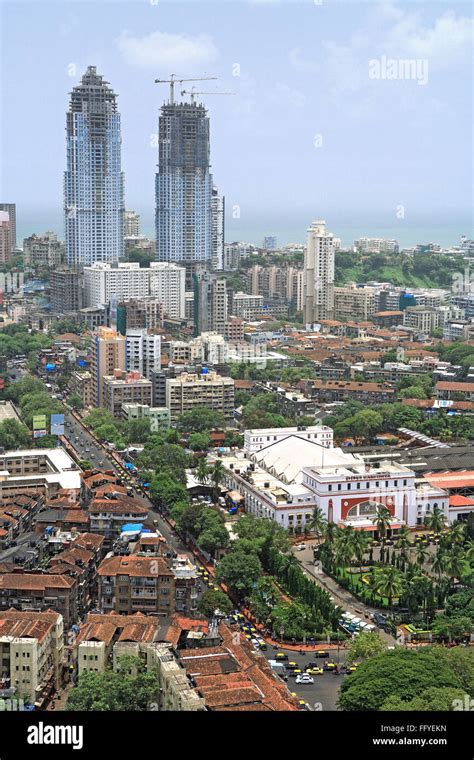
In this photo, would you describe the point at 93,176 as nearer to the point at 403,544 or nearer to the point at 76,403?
the point at 76,403

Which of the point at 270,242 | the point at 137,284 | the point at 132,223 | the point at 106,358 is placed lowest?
the point at 106,358

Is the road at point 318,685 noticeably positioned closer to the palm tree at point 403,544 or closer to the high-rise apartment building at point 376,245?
the palm tree at point 403,544

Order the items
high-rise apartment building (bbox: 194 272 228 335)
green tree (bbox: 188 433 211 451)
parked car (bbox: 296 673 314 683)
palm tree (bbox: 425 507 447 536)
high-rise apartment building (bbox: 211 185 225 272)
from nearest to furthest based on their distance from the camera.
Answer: parked car (bbox: 296 673 314 683) < palm tree (bbox: 425 507 447 536) < green tree (bbox: 188 433 211 451) < high-rise apartment building (bbox: 194 272 228 335) < high-rise apartment building (bbox: 211 185 225 272)

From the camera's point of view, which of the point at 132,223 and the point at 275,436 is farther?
the point at 132,223

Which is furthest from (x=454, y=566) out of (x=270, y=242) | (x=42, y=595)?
(x=270, y=242)

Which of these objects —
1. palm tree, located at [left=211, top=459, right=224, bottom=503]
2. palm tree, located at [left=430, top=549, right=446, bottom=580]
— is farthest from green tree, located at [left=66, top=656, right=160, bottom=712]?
palm tree, located at [left=211, top=459, right=224, bottom=503]

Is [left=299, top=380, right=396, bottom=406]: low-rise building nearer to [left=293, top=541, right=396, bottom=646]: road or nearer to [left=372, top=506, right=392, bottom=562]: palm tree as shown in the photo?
[left=372, top=506, right=392, bottom=562]: palm tree

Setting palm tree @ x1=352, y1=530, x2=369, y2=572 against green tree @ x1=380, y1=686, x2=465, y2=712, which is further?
palm tree @ x1=352, y1=530, x2=369, y2=572
